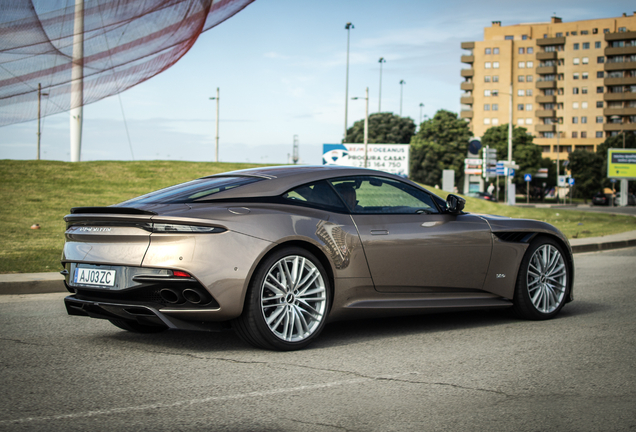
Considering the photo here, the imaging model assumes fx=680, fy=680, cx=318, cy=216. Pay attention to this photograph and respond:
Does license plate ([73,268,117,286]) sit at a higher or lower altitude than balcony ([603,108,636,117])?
lower

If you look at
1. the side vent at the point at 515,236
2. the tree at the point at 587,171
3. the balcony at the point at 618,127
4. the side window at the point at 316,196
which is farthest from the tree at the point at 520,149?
the side window at the point at 316,196

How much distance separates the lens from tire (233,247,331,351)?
4645mm

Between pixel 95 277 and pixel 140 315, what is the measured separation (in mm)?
457

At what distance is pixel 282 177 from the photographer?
529cm

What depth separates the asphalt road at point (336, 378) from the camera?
3.36 m

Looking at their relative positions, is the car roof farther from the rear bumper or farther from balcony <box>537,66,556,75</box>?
balcony <box>537,66,556,75</box>

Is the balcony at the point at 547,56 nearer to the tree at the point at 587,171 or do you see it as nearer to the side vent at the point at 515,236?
the tree at the point at 587,171


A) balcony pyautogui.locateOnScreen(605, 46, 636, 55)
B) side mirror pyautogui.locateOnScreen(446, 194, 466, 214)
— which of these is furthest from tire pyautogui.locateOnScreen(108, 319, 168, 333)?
balcony pyautogui.locateOnScreen(605, 46, 636, 55)

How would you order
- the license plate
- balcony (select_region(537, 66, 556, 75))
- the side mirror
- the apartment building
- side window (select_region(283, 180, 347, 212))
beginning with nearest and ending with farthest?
the license plate
side window (select_region(283, 180, 347, 212))
the side mirror
the apartment building
balcony (select_region(537, 66, 556, 75))

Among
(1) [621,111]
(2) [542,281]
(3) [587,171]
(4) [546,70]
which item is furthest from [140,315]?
(4) [546,70]

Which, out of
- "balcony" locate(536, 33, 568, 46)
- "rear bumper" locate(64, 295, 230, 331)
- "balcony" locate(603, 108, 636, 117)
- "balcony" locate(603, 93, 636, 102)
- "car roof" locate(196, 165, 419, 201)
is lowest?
"rear bumper" locate(64, 295, 230, 331)

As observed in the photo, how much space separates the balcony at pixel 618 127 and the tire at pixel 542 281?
113794 millimetres

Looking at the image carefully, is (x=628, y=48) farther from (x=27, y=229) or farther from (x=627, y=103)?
(x=27, y=229)

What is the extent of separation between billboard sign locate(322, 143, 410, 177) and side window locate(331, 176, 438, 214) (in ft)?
148
